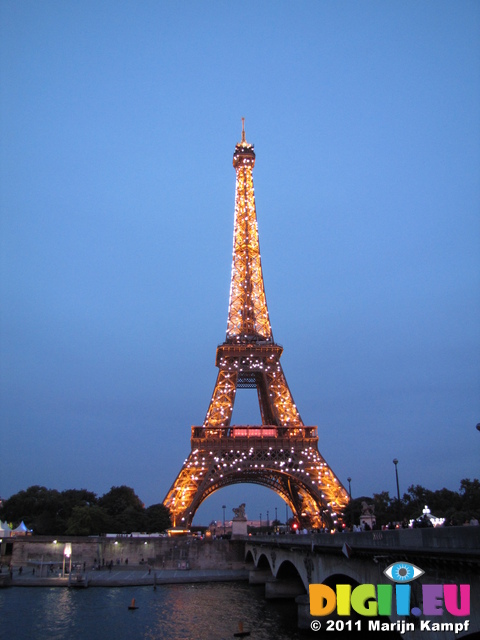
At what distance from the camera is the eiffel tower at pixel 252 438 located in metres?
62.0

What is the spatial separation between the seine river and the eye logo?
1448 centimetres

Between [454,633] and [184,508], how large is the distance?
169 ft

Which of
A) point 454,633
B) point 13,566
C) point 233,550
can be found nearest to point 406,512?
point 233,550

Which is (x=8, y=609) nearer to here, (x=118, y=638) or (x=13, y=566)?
(x=118, y=638)

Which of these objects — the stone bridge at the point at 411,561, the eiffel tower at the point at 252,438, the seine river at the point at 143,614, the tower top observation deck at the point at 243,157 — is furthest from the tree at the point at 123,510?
the tower top observation deck at the point at 243,157

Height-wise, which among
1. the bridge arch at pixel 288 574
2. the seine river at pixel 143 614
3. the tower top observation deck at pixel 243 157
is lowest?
the seine river at pixel 143 614

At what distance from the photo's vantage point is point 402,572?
49.2 ft

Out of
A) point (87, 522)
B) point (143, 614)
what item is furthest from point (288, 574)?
point (87, 522)

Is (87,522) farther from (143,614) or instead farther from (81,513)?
(143,614)

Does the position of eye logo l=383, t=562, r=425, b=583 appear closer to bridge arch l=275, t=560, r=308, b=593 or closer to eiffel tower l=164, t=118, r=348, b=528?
bridge arch l=275, t=560, r=308, b=593

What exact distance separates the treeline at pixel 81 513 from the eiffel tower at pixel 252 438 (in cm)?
755

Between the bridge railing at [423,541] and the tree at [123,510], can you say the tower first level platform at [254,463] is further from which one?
the bridge railing at [423,541]

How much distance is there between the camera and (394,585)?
15.9 meters

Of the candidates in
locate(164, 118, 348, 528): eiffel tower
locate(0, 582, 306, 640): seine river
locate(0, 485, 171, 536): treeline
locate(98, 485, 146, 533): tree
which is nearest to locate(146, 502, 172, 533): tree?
locate(0, 485, 171, 536): treeline
